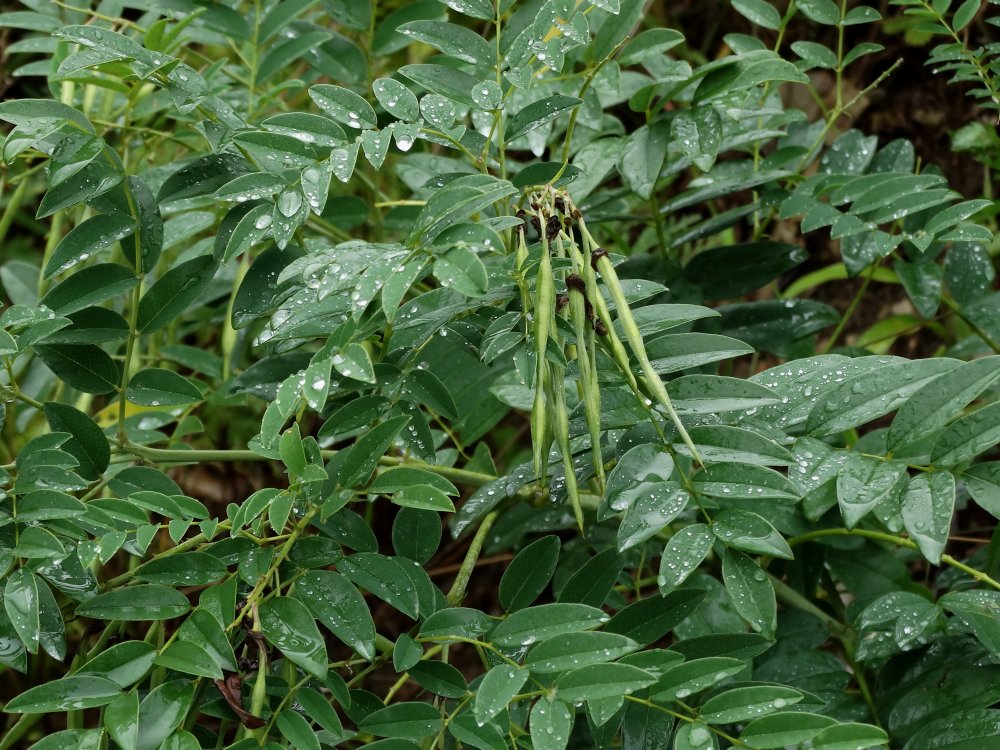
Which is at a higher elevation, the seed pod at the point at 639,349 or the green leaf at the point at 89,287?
the seed pod at the point at 639,349

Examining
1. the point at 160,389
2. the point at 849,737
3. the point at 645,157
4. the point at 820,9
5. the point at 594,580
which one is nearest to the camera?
the point at 849,737

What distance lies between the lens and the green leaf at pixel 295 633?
695mm

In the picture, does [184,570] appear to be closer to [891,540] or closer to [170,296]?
[170,296]

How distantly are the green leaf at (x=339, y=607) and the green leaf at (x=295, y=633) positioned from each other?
32 mm

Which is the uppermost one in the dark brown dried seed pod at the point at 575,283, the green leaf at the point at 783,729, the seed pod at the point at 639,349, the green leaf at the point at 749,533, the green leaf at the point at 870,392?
the dark brown dried seed pod at the point at 575,283

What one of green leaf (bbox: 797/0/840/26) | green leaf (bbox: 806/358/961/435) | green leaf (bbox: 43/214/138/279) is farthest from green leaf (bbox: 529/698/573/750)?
green leaf (bbox: 797/0/840/26)

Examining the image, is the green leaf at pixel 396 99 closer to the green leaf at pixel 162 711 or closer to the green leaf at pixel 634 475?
the green leaf at pixel 634 475

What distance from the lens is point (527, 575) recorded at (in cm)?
86

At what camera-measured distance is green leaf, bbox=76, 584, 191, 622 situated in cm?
74

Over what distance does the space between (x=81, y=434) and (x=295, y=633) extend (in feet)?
1.05

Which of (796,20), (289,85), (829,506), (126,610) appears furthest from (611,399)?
(796,20)

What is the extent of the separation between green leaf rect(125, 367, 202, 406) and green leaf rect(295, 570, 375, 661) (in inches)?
10.9

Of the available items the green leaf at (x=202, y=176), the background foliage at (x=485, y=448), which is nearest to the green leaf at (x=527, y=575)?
the background foliage at (x=485, y=448)

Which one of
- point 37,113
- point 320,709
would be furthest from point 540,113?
point 320,709
